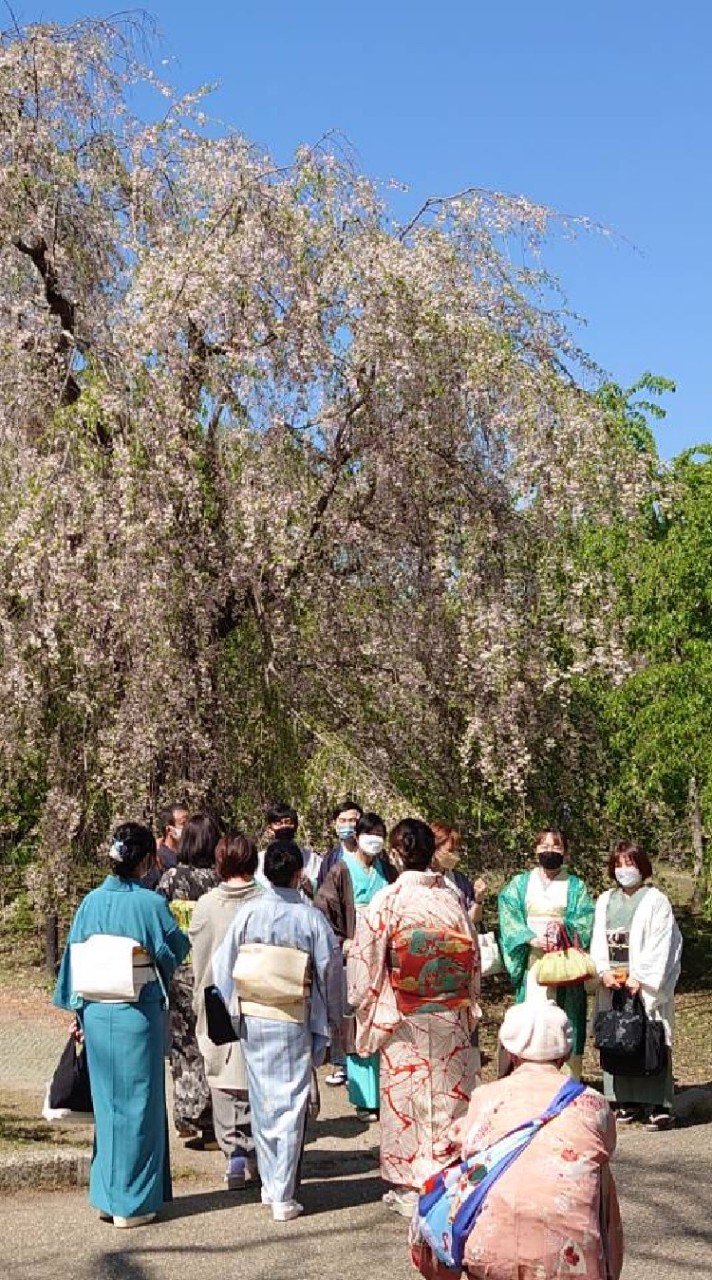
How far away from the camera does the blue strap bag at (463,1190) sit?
3.88 m

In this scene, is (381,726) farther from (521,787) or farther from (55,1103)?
(55,1103)

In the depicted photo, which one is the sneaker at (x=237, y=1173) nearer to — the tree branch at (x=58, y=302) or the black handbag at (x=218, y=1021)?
the black handbag at (x=218, y=1021)

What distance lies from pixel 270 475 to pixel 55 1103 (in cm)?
567

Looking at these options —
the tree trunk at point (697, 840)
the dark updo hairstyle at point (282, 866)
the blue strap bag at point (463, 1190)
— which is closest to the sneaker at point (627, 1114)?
the dark updo hairstyle at point (282, 866)

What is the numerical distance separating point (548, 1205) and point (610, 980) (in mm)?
5628

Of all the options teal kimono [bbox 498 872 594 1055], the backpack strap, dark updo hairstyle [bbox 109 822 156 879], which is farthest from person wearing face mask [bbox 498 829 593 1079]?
the backpack strap

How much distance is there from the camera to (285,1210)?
7082 millimetres

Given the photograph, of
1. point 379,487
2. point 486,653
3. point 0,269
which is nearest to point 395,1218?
point 486,653

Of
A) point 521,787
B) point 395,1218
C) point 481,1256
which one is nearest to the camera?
point 481,1256

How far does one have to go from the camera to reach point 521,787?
Result: 12359mm

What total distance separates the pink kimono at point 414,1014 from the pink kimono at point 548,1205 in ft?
10.4

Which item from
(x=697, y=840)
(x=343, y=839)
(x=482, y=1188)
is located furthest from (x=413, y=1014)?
(x=697, y=840)

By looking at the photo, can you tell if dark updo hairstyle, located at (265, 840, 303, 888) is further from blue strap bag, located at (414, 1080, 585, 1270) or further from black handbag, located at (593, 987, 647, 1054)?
blue strap bag, located at (414, 1080, 585, 1270)

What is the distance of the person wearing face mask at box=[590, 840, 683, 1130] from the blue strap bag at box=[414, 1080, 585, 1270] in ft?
17.8
